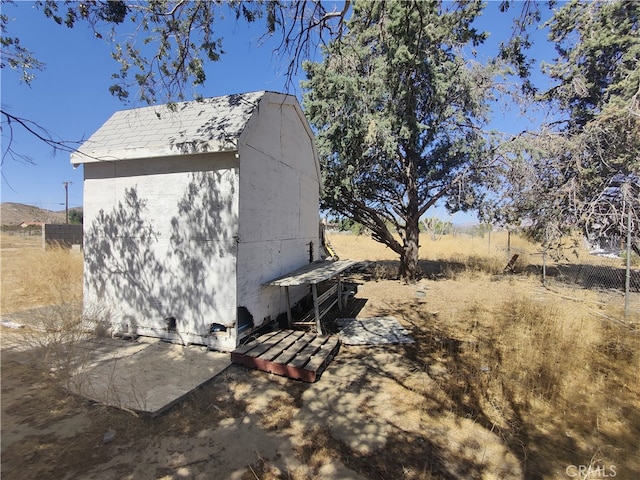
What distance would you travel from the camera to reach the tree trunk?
1148cm

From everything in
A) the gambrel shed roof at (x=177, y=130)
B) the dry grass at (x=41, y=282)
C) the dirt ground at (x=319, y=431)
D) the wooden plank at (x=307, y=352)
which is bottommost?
the dirt ground at (x=319, y=431)

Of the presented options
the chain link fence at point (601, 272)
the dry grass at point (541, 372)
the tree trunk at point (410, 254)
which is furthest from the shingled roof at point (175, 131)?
the chain link fence at point (601, 272)

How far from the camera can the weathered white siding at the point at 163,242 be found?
4.72 metres

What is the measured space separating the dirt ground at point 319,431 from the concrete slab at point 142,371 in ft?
0.51

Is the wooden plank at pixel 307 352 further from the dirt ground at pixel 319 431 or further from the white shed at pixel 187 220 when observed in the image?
the white shed at pixel 187 220

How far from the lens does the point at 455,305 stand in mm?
8141

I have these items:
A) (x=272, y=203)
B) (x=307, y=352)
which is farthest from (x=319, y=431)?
(x=272, y=203)

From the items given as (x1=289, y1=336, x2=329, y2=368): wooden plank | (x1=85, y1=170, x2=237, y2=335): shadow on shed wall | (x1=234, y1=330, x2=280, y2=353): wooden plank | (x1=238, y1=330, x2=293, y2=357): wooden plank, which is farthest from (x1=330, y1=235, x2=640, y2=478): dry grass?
(x1=85, y1=170, x2=237, y2=335): shadow on shed wall

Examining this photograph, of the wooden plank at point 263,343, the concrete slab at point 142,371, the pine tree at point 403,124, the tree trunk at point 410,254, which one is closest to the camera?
the concrete slab at point 142,371

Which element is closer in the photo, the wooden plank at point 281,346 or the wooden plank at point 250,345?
the wooden plank at point 281,346

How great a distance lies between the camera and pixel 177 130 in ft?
17.3

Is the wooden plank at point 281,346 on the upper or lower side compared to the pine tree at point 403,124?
lower

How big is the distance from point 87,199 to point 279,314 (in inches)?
177

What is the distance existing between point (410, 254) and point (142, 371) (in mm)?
9923
